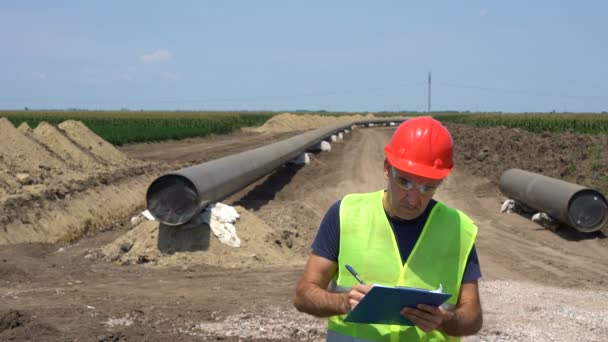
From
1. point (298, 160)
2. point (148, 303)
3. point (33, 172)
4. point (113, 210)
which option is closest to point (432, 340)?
point (148, 303)

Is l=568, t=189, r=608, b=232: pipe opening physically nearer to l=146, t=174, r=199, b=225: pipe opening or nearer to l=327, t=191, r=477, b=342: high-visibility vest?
l=146, t=174, r=199, b=225: pipe opening

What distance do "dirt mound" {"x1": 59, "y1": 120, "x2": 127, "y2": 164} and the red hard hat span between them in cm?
2194

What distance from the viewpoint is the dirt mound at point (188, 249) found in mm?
10664

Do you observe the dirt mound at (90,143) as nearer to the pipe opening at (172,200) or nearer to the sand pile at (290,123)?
the pipe opening at (172,200)

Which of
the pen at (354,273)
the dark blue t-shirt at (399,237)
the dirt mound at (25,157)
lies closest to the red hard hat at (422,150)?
the dark blue t-shirt at (399,237)

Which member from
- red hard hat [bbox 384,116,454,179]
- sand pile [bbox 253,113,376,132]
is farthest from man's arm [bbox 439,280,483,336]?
sand pile [bbox 253,113,376,132]

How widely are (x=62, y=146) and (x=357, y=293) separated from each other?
21.3m

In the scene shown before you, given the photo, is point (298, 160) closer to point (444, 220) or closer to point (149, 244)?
point (149, 244)

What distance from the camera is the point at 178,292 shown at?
8.65 meters

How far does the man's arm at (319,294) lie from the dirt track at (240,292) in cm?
406

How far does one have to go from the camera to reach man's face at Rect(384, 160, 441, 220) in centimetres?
274

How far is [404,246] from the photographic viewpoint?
2.79 metres

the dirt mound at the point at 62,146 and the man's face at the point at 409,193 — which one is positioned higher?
the man's face at the point at 409,193

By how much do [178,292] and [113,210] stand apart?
8.21m
